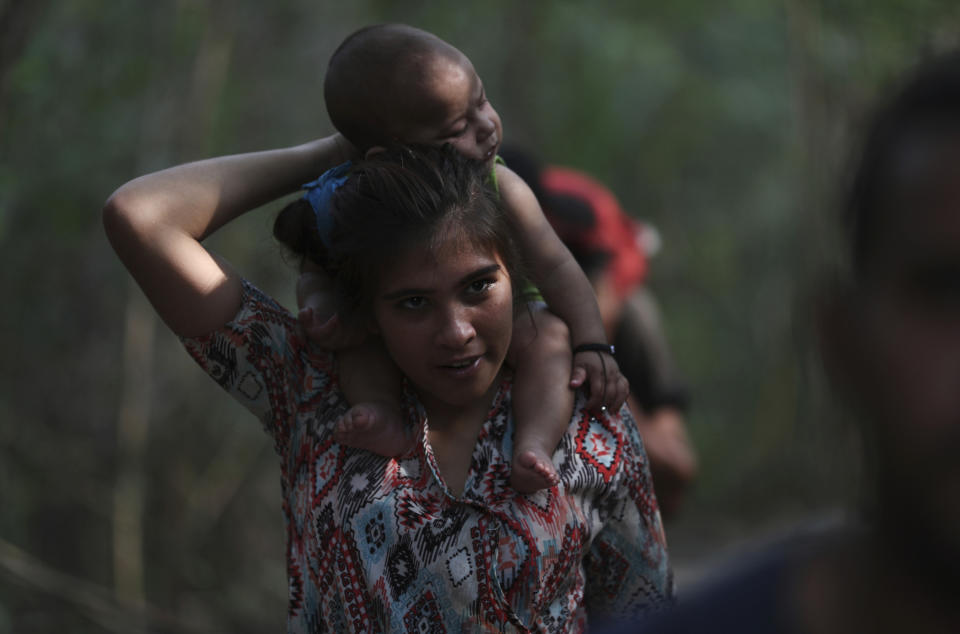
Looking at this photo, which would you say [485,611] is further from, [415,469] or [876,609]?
[876,609]

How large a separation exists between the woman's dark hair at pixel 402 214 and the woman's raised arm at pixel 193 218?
0.14 metres

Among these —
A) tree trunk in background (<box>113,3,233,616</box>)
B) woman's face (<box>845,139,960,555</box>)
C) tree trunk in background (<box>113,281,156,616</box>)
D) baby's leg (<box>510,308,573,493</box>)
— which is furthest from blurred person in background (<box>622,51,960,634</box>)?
tree trunk in background (<box>113,281,156,616</box>)

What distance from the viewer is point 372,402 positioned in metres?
1.67

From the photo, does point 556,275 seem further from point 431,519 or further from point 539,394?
point 431,519

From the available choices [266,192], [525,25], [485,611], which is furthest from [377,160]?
[525,25]

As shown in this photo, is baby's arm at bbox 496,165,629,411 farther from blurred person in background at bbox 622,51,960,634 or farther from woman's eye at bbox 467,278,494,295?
blurred person in background at bbox 622,51,960,634

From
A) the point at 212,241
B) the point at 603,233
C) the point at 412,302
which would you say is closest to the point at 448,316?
the point at 412,302

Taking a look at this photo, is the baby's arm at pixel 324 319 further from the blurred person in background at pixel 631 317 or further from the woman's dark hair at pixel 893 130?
A: the blurred person in background at pixel 631 317

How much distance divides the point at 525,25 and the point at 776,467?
4.26m

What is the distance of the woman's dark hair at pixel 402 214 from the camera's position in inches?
62.7

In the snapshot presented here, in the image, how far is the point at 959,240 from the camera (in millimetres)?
835

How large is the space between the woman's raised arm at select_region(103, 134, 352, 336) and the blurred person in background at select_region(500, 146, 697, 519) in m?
1.36

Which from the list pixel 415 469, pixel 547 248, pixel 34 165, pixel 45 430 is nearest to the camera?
pixel 415 469

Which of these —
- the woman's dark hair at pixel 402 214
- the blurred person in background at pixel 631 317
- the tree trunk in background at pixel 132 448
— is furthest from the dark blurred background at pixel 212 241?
the woman's dark hair at pixel 402 214
